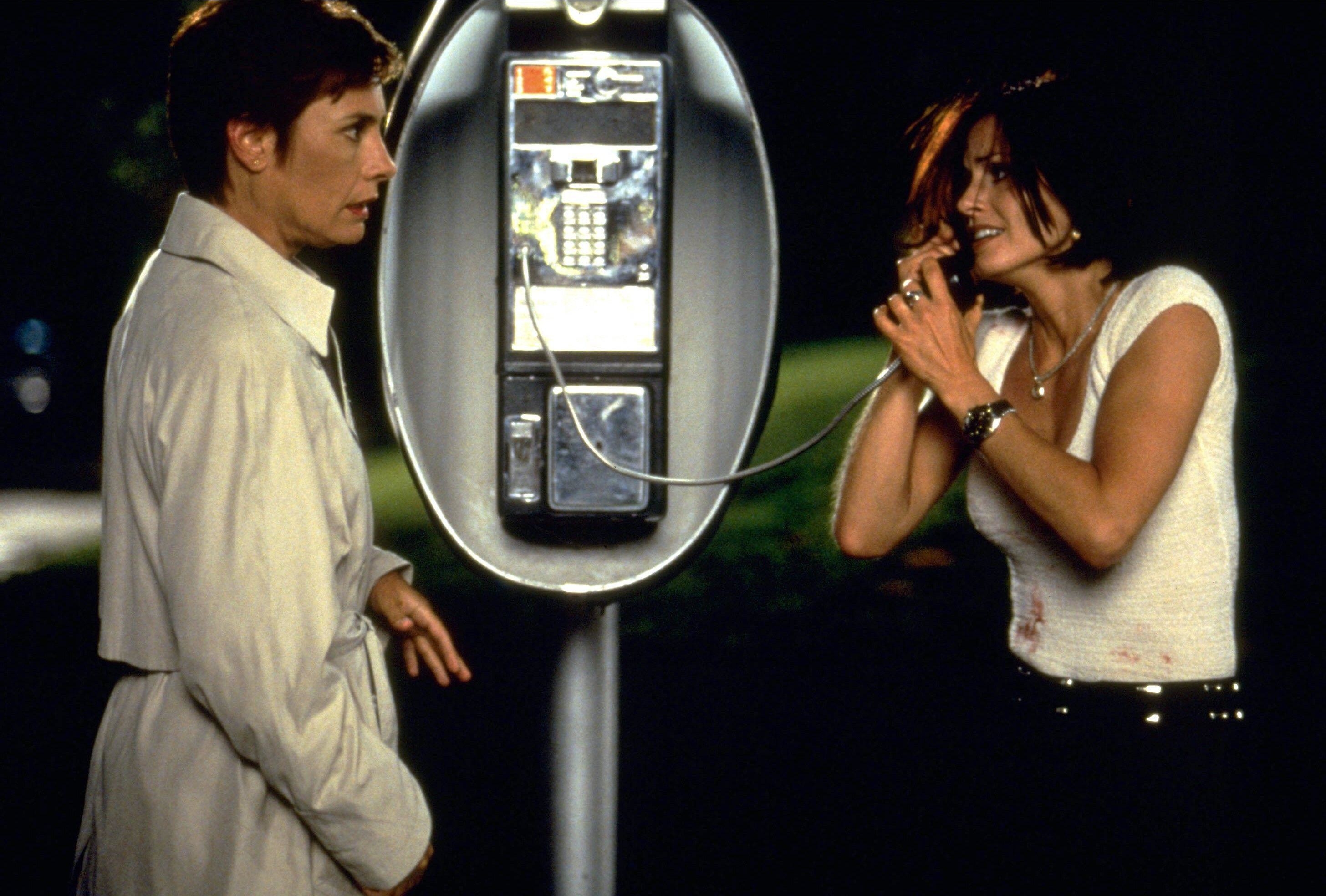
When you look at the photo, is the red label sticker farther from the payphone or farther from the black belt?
the black belt

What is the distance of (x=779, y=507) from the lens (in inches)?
155

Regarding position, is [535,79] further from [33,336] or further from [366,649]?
[33,336]

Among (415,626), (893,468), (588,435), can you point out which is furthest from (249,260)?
(893,468)

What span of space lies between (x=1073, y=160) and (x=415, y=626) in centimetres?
90

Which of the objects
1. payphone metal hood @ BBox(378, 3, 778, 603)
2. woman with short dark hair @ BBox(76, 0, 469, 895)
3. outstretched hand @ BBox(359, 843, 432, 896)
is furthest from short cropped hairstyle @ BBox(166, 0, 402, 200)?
→ outstretched hand @ BBox(359, 843, 432, 896)

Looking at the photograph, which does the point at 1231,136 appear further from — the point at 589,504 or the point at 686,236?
the point at 589,504

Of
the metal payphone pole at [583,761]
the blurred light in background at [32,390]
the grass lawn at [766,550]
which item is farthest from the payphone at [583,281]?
the blurred light in background at [32,390]

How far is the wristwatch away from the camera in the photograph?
167cm

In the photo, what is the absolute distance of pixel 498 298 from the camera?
205 centimetres

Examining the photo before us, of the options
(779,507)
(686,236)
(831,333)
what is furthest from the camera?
(831,333)

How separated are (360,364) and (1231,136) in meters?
3.32

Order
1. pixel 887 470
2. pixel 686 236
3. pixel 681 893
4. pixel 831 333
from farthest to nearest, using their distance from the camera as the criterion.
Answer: pixel 831 333 < pixel 681 893 < pixel 686 236 < pixel 887 470

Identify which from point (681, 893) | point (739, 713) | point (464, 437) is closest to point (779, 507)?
point (739, 713)

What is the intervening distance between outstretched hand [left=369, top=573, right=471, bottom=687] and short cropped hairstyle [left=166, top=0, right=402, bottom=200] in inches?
18.2
